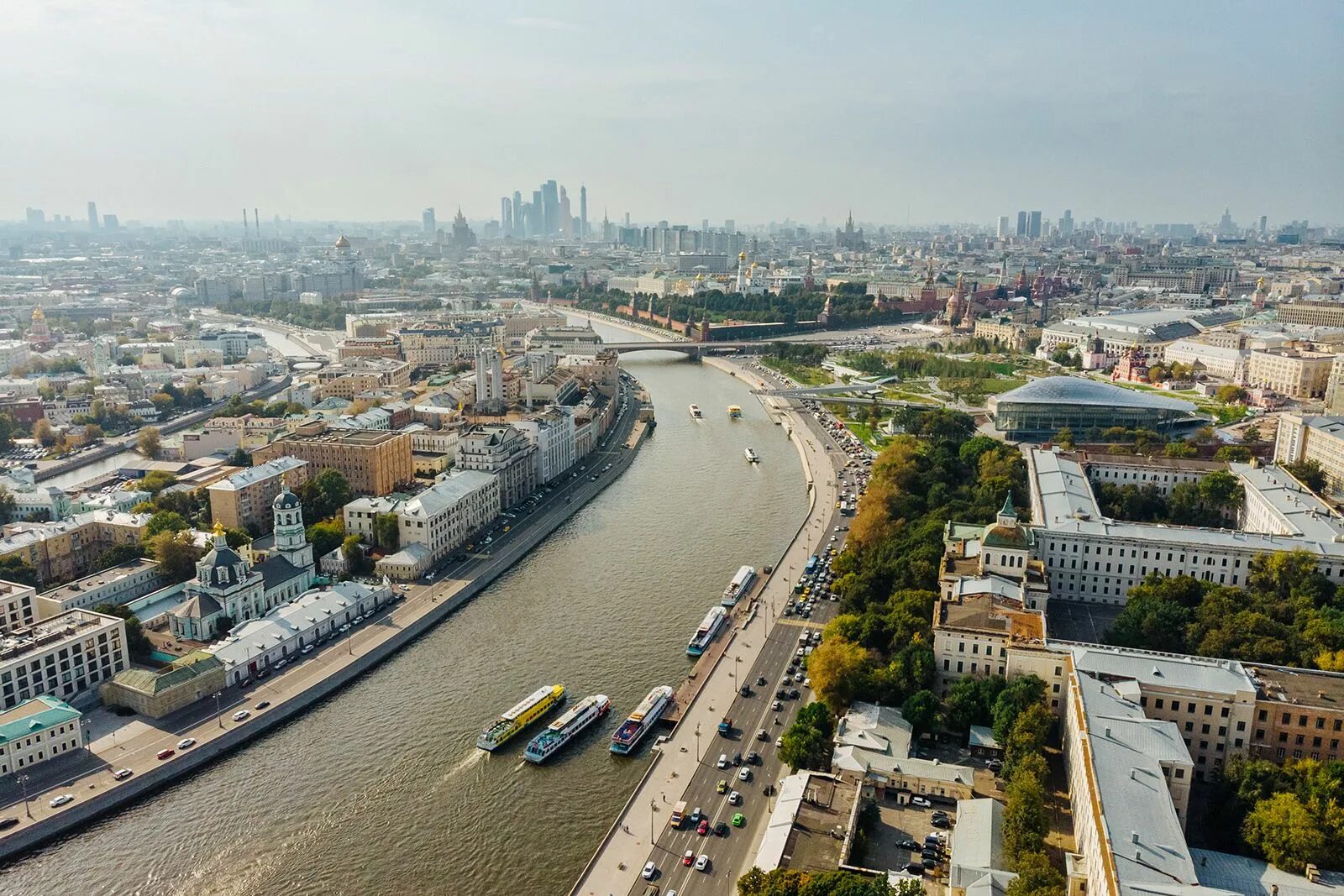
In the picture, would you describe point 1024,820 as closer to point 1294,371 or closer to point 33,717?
point 33,717

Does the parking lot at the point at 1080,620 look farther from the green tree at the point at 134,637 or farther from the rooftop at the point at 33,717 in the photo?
the green tree at the point at 134,637

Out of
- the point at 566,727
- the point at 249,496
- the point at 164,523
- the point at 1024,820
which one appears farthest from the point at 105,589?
the point at 1024,820

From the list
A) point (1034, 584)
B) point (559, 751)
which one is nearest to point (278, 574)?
point (559, 751)

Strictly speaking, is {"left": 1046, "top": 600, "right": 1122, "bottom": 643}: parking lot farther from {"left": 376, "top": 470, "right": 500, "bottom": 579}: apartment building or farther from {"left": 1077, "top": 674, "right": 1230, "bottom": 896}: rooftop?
{"left": 376, "top": 470, "right": 500, "bottom": 579}: apartment building

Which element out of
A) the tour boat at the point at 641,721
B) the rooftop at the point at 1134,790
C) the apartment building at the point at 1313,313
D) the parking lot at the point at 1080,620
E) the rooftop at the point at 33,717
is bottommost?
the tour boat at the point at 641,721

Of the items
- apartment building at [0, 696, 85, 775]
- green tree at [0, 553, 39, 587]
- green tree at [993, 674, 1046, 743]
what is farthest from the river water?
green tree at [0, 553, 39, 587]

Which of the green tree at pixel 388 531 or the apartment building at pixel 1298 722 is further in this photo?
the green tree at pixel 388 531

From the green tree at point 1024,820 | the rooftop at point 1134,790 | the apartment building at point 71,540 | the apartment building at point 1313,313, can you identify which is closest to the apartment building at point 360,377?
the apartment building at point 71,540

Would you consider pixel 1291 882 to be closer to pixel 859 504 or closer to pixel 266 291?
pixel 859 504
